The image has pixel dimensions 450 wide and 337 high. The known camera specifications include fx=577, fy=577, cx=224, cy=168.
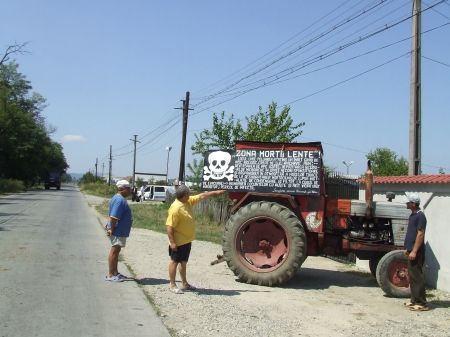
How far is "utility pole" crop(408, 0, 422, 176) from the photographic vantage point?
1431 centimetres

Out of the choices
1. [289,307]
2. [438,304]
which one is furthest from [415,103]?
[289,307]

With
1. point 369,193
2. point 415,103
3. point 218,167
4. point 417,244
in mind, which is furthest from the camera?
point 415,103

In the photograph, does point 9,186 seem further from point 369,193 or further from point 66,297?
point 369,193

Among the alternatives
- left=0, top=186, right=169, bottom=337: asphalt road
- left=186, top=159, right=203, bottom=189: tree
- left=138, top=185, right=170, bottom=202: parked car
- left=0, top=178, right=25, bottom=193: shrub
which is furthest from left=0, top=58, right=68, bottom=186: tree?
left=0, top=186, right=169, bottom=337: asphalt road

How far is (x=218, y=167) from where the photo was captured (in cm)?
1040

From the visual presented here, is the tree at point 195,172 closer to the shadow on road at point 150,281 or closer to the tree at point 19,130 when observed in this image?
the shadow on road at point 150,281

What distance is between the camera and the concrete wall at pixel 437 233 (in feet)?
31.5

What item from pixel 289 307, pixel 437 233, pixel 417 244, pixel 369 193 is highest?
pixel 369 193

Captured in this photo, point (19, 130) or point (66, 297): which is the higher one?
point (19, 130)

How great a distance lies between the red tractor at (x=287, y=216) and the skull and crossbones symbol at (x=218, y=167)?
0.06 feet

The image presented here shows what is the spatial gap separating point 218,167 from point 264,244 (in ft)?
5.26

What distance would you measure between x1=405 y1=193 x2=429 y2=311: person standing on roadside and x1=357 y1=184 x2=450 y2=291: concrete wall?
1347 mm

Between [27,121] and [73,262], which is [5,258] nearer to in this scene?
[73,262]

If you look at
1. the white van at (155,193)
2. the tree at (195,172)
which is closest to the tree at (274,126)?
the tree at (195,172)
